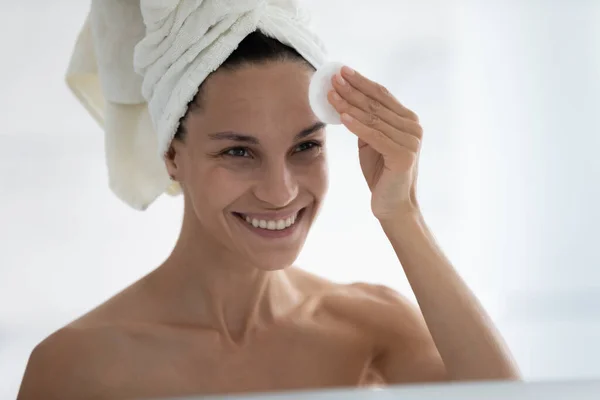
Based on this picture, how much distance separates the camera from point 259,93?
1175 mm

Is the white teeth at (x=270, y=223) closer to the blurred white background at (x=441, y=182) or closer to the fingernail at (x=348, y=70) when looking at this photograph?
the fingernail at (x=348, y=70)

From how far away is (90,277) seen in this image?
193 centimetres

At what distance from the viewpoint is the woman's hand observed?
3.55 feet

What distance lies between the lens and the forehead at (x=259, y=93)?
3.84 ft

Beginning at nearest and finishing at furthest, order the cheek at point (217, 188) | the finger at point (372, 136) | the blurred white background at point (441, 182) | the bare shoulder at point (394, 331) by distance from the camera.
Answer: the finger at point (372, 136), the cheek at point (217, 188), the bare shoulder at point (394, 331), the blurred white background at point (441, 182)

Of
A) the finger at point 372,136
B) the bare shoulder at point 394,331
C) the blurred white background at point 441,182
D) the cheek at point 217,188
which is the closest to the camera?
the finger at point 372,136

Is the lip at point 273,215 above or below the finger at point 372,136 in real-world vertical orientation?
below

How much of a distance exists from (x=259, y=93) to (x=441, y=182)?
39.4 inches

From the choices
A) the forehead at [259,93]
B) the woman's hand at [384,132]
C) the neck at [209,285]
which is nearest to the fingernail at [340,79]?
the woman's hand at [384,132]

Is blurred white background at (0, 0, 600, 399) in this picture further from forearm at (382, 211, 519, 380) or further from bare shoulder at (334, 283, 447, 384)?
forearm at (382, 211, 519, 380)

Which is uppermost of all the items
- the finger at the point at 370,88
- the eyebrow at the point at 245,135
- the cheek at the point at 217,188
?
the finger at the point at 370,88

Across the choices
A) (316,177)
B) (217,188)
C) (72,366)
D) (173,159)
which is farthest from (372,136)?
(72,366)

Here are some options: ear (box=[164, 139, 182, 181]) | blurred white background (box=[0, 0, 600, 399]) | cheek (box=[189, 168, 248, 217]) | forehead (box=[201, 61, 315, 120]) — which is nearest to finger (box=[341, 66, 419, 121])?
forehead (box=[201, 61, 315, 120])

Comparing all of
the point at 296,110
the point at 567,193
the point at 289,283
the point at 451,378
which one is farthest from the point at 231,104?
the point at 567,193
